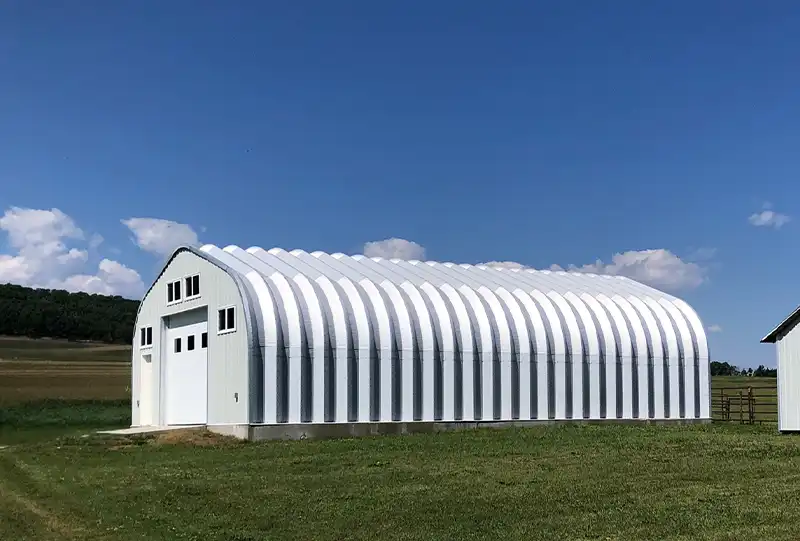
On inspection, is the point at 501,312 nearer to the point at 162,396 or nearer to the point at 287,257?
the point at 287,257

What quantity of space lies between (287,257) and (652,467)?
66.4 ft

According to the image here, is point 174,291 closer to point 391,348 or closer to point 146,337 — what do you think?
point 146,337

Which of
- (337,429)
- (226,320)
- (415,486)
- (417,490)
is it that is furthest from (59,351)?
(417,490)

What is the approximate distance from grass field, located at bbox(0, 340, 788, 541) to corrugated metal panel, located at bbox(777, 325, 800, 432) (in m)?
1.18

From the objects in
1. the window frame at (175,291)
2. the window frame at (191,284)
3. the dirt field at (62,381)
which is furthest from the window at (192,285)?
the dirt field at (62,381)

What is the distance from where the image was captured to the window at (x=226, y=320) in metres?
32.0

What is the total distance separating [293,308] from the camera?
105ft

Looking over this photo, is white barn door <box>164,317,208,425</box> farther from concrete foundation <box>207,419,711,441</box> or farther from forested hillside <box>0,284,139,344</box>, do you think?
forested hillside <box>0,284,139,344</box>

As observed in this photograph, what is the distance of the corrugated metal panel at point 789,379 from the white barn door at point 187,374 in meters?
19.8

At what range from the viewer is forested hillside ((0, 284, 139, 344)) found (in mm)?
98938

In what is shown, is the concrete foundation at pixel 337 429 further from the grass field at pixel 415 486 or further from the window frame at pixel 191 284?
the window frame at pixel 191 284

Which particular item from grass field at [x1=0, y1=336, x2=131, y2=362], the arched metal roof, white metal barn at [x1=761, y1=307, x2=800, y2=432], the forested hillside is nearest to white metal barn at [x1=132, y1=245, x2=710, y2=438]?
the arched metal roof

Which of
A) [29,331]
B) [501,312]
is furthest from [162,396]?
[29,331]

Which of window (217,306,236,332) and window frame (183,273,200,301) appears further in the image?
window frame (183,273,200,301)
